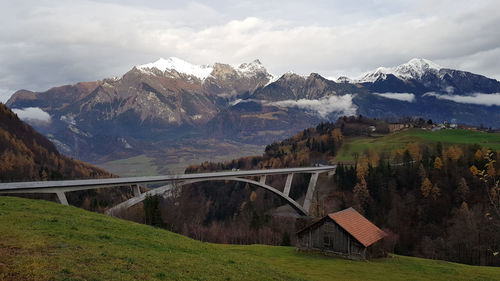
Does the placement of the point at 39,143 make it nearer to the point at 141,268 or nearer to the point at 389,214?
the point at 389,214

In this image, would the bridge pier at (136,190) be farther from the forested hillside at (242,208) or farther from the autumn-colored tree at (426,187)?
the autumn-colored tree at (426,187)

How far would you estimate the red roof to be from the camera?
43.6 metres

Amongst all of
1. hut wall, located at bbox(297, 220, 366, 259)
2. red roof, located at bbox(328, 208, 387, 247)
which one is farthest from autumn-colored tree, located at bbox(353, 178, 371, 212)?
hut wall, located at bbox(297, 220, 366, 259)

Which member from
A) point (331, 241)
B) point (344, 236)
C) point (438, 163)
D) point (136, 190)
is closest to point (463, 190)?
point (438, 163)

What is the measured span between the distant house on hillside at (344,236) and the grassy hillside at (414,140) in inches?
4457

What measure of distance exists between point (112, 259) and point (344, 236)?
3335cm

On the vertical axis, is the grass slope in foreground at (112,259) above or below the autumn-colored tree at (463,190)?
above

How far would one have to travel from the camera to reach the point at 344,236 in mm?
44281

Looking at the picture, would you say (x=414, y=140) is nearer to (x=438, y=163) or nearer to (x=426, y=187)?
(x=438, y=163)

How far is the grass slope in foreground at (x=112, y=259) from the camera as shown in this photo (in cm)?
1438

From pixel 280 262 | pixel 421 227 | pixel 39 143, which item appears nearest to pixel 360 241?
pixel 280 262

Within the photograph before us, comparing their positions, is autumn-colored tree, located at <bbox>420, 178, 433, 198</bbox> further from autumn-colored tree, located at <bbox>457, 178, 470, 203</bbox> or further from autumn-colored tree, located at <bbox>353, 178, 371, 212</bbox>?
autumn-colored tree, located at <bbox>353, 178, 371, 212</bbox>

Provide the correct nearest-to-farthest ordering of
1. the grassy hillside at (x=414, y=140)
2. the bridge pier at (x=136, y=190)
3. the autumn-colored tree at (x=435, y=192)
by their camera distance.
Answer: the bridge pier at (x=136, y=190)
the autumn-colored tree at (x=435, y=192)
the grassy hillside at (x=414, y=140)

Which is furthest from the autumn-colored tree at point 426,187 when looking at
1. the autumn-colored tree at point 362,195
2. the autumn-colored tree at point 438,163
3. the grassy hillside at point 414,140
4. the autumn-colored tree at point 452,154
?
the grassy hillside at point 414,140
